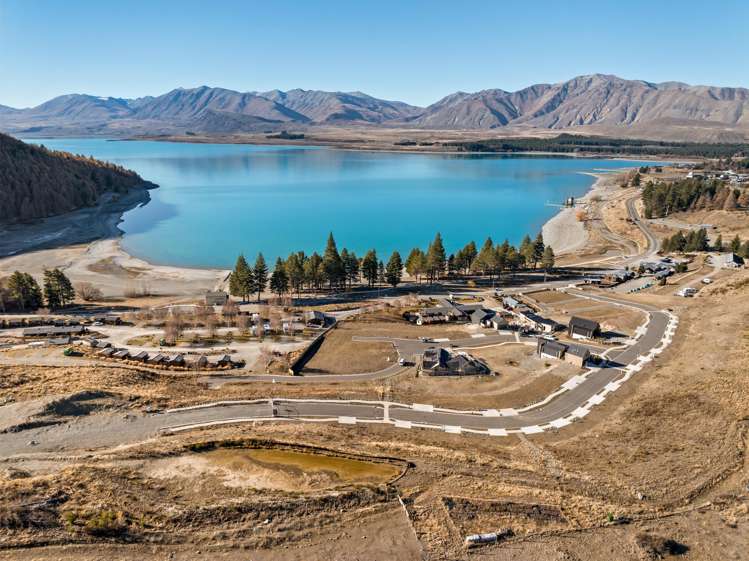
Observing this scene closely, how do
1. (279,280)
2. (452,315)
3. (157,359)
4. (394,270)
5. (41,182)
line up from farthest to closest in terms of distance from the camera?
(41,182) < (394,270) < (279,280) < (452,315) < (157,359)

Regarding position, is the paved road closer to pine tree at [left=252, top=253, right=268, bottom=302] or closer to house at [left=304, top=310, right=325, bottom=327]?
house at [left=304, top=310, right=325, bottom=327]

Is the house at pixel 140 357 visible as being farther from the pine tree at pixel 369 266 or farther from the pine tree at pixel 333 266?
the pine tree at pixel 369 266

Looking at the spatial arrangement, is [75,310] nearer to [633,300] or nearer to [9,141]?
[633,300]

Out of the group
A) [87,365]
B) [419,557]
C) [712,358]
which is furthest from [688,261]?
[87,365]

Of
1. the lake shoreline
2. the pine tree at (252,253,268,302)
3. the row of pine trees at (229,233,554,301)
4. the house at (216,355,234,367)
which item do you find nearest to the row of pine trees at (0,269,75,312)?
the lake shoreline

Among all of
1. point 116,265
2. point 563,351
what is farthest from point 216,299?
point 563,351

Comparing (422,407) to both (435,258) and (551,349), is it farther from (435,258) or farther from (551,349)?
(435,258)

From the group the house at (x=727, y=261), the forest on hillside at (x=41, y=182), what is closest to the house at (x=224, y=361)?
the house at (x=727, y=261)
